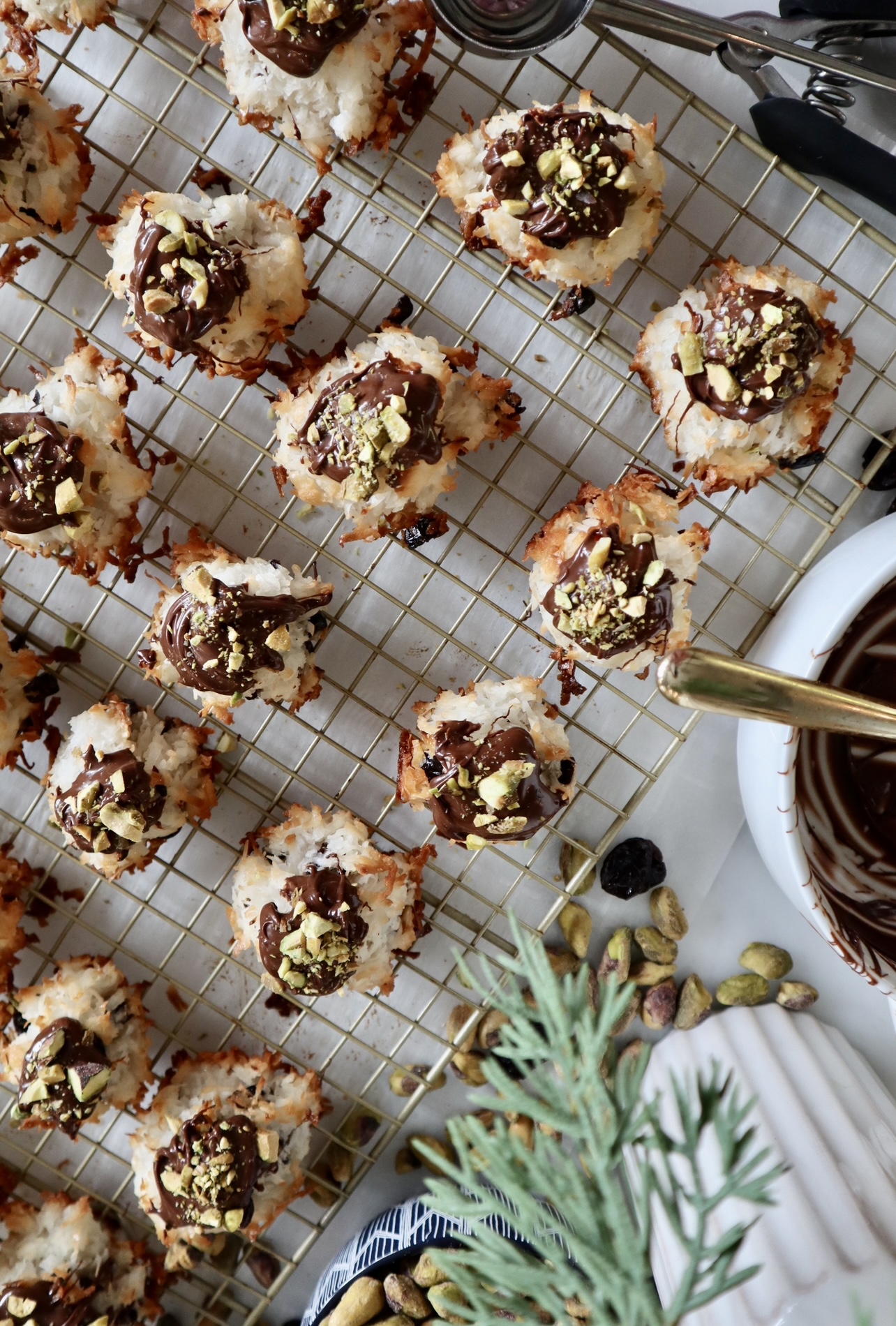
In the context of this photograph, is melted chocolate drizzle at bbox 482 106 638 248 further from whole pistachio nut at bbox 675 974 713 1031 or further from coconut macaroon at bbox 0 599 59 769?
whole pistachio nut at bbox 675 974 713 1031

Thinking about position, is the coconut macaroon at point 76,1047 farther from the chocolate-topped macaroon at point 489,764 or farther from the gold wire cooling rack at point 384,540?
the chocolate-topped macaroon at point 489,764

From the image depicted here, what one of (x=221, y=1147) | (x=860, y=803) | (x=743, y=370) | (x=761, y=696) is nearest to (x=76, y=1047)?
(x=221, y=1147)

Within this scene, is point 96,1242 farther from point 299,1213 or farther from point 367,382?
point 367,382

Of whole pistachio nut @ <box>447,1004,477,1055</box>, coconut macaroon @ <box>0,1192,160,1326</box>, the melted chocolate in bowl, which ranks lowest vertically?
coconut macaroon @ <box>0,1192,160,1326</box>

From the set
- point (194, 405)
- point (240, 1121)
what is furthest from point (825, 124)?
point (240, 1121)

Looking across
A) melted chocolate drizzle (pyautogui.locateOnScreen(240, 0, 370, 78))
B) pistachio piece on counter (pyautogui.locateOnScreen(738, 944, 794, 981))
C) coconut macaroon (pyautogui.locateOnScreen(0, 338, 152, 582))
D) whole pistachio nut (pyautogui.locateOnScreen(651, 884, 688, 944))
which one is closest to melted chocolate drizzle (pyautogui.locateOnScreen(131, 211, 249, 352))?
coconut macaroon (pyautogui.locateOnScreen(0, 338, 152, 582))

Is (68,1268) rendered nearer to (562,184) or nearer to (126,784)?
(126,784)

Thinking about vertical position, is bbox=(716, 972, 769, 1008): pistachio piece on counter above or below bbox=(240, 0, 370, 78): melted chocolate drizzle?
below
